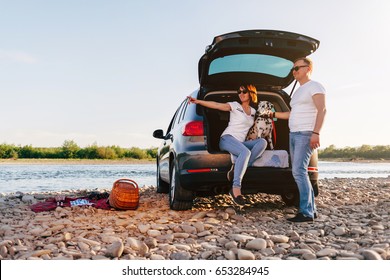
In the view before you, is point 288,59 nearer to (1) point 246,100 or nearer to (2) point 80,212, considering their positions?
(1) point 246,100

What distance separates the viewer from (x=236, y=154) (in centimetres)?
546

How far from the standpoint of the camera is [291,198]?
6.75 m

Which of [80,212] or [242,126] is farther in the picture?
[80,212]

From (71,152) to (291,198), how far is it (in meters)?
31.5

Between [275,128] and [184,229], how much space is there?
2.45m

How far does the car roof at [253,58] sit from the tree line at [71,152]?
28472 millimetres

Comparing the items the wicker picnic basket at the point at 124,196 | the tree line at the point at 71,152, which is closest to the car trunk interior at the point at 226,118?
the wicker picnic basket at the point at 124,196

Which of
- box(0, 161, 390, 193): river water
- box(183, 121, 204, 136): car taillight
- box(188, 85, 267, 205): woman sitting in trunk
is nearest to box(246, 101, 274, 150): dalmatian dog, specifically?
box(188, 85, 267, 205): woman sitting in trunk

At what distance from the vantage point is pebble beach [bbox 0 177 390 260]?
3.94 metres

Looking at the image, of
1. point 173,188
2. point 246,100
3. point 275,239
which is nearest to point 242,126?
point 246,100

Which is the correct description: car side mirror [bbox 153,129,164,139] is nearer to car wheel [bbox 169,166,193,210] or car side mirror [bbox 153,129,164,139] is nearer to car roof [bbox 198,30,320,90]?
car wheel [bbox 169,166,193,210]

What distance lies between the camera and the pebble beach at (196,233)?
3.94m

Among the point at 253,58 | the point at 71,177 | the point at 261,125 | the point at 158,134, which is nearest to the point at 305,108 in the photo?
the point at 261,125

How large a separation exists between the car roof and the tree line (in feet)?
93.4
